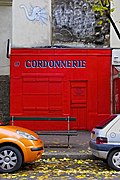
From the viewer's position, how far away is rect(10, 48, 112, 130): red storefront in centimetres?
1852

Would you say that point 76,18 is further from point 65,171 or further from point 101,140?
point 65,171

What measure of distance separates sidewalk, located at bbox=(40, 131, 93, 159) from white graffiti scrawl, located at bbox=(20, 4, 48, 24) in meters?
6.04

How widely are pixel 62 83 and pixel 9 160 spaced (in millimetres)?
9464

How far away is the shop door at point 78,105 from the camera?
18.5 m

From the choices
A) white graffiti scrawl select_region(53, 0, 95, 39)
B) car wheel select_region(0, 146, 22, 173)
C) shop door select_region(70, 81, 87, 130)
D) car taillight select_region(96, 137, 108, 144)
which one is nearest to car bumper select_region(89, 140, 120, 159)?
car taillight select_region(96, 137, 108, 144)

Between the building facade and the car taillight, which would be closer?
the car taillight

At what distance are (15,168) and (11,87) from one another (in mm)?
9545

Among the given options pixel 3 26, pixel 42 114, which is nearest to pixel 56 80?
pixel 42 114

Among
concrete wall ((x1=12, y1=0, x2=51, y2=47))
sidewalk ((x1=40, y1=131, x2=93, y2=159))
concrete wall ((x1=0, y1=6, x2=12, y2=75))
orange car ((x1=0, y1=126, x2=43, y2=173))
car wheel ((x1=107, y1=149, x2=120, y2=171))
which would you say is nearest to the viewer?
orange car ((x1=0, y1=126, x2=43, y2=173))

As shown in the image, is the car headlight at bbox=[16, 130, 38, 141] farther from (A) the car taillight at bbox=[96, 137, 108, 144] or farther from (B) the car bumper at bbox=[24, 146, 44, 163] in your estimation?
(A) the car taillight at bbox=[96, 137, 108, 144]

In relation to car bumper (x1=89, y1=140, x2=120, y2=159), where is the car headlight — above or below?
above

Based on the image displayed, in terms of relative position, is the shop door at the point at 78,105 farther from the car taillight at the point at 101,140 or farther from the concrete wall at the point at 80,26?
the car taillight at the point at 101,140

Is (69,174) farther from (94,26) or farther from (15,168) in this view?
(94,26)

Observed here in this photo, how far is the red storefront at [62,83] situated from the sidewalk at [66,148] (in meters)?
2.39
